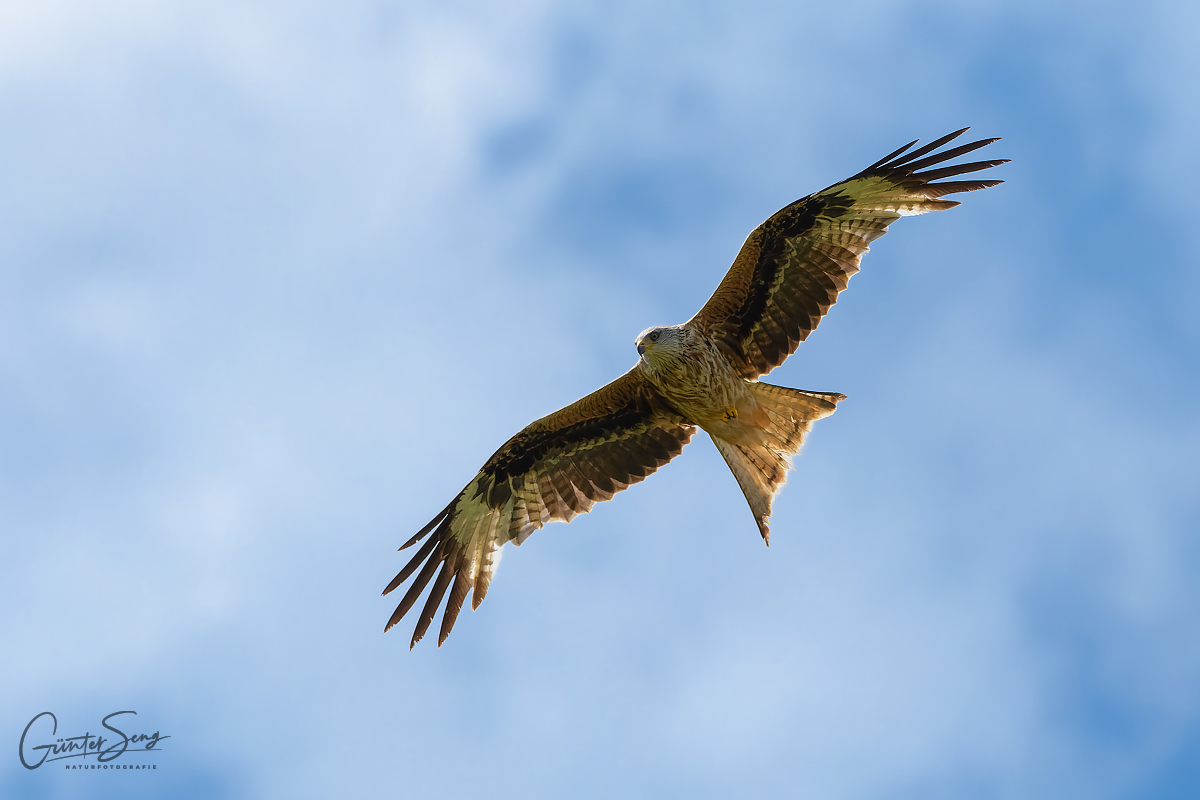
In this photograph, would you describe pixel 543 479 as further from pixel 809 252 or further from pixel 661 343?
pixel 809 252

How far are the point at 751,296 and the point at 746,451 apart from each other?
1.41m

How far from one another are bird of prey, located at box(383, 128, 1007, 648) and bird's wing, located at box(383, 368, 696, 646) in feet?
0.04

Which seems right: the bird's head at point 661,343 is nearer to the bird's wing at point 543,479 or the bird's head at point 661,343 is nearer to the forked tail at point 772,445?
the bird's wing at point 543,479

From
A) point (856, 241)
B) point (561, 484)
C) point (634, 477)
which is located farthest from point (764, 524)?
point (856, 241)

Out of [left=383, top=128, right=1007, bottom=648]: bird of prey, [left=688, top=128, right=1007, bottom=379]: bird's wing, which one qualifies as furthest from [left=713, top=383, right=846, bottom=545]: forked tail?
[left=688, top=128, right=1007, bottom=379]: bird's wing

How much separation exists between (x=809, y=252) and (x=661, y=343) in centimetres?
157

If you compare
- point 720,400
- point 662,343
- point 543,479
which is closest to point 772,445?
point 720,400

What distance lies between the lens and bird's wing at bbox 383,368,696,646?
31.3ft

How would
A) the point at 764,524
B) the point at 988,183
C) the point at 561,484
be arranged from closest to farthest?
the point at 988,183 → the point at 764,524 → the point at 561,484

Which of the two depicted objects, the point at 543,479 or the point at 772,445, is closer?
the point at 772,445

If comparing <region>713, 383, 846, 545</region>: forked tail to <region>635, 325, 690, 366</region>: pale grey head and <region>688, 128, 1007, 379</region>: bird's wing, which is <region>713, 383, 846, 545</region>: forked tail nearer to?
<region>688, 128, 1007, 379</region>: bird's wing

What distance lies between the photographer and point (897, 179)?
897 centimetres

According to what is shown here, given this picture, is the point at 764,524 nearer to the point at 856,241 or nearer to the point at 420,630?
the point at 856,241

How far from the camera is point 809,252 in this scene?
905 centimetres
